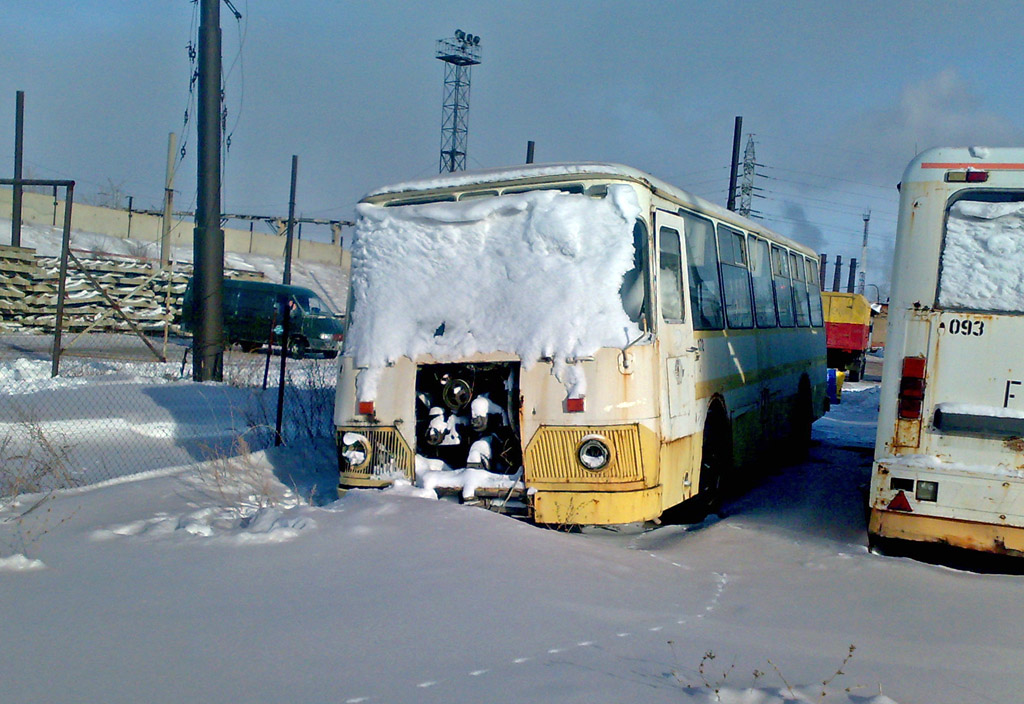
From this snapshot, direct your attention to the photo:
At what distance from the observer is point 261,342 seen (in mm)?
26156

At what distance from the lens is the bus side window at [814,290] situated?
13208 mm

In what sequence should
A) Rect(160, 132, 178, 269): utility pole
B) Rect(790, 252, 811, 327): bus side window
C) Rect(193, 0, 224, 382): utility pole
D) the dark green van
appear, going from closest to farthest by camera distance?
1. Rect(790, 252, 811, 327): bus side window
2. Rect(193, 0, 224, 382): utility pole
3. the dark green van
4. Rect(160, 132, 178, 269): utility pole

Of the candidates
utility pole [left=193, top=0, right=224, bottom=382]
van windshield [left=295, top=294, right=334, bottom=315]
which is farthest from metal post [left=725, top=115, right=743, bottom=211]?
utility pole [left=193, top=0, right=224, bottom=382]

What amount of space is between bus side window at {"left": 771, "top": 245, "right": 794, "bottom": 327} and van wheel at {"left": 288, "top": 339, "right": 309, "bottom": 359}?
15.9 m

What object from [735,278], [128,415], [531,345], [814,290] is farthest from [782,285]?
[128,415]

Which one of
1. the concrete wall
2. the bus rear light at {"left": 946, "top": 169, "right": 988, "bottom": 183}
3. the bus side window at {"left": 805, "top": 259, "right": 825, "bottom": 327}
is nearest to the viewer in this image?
the bus rear light at {"left": 946, "top": 169, "right": 988, "bottom": 183}

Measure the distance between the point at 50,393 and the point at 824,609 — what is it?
34.4ft

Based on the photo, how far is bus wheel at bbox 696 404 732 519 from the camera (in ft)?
26.2

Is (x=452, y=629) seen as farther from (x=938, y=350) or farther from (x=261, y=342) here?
(x=261, y=342)

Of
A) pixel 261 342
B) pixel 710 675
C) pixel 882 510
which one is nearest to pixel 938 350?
pixel 882 510

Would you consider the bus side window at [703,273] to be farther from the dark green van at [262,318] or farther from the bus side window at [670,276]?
the dark green van at [262,318]

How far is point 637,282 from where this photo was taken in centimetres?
662

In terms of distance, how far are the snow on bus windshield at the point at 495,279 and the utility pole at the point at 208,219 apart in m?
7.40

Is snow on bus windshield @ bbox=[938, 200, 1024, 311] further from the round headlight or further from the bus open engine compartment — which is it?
the round headlight
